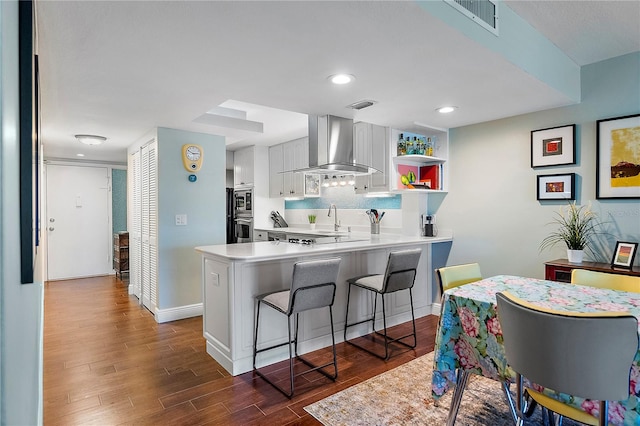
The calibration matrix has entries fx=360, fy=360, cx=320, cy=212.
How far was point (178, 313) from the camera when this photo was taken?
4.22m

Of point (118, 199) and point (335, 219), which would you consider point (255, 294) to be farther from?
point (118, 199)

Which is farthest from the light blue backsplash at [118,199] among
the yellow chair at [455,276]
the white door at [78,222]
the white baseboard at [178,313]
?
the yellow chair at [455,276]

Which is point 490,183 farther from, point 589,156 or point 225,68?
point 225,68

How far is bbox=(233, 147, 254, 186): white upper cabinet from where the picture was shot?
21.2 feet

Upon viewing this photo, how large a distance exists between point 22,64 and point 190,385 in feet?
8.02

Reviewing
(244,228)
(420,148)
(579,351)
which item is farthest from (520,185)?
(244,228)

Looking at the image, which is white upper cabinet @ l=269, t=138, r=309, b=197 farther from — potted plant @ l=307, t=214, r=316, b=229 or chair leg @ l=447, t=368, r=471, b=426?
chair leg @ l=447, t=368, r=471, b=426

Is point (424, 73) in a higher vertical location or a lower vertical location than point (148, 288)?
higher

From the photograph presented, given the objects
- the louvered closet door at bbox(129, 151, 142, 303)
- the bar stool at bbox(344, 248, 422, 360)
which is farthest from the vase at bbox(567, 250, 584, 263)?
the louvered closet door at bbox(129, 151, 142, 303)

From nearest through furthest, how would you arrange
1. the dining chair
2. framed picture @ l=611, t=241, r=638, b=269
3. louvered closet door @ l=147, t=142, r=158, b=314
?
the dining chair, framed picture @ l=611, t=241, r=638, b=269, louvered closet door @ l=147, t=142, r=158, b=314

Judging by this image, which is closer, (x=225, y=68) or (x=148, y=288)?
(x=225, y=68)

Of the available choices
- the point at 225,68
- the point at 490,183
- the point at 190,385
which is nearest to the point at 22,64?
the point at 225,68

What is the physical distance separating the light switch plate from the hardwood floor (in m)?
1.14

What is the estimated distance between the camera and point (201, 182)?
14.5 ft
